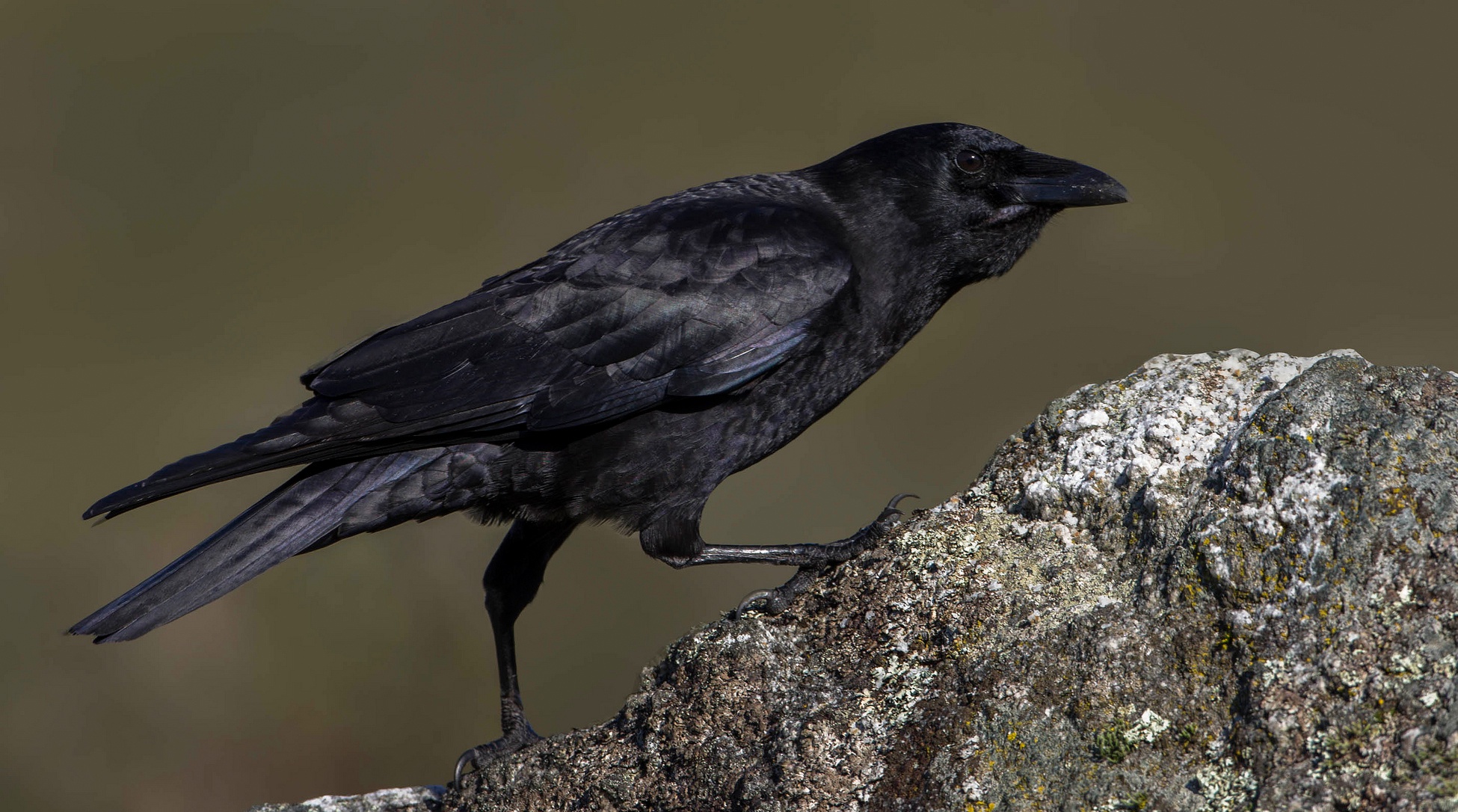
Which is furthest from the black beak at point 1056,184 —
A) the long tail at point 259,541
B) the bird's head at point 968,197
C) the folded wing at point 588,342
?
the long tail at point 259,541

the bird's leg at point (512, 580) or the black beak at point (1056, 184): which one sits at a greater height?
the black beak at point (1056, 184)

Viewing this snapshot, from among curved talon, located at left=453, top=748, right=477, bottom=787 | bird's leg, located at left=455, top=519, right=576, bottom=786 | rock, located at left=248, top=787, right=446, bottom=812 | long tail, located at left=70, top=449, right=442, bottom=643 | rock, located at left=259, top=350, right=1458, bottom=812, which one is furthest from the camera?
bird's leg, located at left=455, top=519, right=576, bottom=786

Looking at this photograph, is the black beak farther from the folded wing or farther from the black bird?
the folded wing

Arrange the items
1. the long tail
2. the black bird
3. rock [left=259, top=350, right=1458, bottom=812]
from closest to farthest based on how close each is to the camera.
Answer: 1. rock [left=259, top=350, right=1458, bottom=812]
2. the long tail
3. the black bird

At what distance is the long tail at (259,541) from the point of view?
4.02 m

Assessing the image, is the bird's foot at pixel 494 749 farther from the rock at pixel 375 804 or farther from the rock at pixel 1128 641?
the rock at pixel 1128 641

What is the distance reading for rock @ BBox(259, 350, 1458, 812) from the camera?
2.75 metres

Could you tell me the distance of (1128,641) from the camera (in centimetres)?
308

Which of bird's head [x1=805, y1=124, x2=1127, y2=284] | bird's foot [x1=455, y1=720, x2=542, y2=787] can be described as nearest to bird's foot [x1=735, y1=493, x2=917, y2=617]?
bird's foot [x1=455, y1=720, x2=542, y2=787]

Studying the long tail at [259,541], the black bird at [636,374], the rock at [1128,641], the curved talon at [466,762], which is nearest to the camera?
the rock at [1128,641]

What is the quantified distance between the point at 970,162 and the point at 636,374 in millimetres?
1691

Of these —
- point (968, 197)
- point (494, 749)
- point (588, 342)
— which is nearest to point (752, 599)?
point (588, 342)

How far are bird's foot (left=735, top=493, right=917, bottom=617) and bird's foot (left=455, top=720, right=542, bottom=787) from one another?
41.7 inches

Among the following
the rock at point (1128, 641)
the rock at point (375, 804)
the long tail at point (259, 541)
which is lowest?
the rock at point (375, 804)
